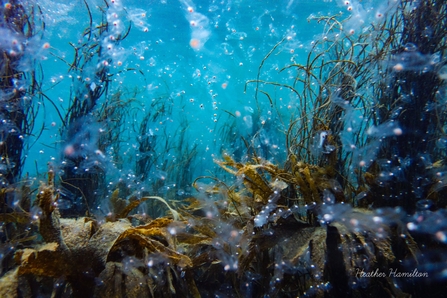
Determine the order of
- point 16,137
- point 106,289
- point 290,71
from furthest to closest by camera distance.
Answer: point 290,71
point 16,137
point 106,289

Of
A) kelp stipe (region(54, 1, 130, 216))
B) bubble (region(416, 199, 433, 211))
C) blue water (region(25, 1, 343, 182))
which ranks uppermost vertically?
blue water (region(25, 1, 343, 182))

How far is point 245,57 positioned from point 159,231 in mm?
22074

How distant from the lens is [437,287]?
2350 mm

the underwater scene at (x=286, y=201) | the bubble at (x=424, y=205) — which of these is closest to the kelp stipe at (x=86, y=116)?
the underwater scene at (x=286, y=201)

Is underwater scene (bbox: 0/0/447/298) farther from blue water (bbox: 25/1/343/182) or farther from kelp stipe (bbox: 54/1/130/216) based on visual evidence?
blue water (bbox: 25/1/343/182)

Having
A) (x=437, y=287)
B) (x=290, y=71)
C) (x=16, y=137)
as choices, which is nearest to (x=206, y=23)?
(x=290, y=71)

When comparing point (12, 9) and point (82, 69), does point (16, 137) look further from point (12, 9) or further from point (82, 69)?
point (12, 9)

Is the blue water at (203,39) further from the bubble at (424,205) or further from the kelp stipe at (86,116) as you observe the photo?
the bubble at (424,205)

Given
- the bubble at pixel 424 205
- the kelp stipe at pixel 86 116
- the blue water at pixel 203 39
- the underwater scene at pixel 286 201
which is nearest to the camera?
the underwater scene at pixel 286 201

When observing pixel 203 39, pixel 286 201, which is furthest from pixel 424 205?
pixel 203 39

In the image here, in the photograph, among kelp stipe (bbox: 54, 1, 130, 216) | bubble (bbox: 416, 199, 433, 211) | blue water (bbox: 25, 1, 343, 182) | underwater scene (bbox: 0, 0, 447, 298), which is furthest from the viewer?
blue water (bbox: 25, 1, 343, 182)

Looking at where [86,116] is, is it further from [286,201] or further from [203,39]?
[203,39]

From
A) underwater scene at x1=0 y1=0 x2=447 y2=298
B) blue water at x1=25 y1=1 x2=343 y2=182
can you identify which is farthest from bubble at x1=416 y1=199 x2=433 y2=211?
blue water at x1=25 y1=1 x2=343 y2=182

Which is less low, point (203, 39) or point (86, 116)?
point (203, 39)
